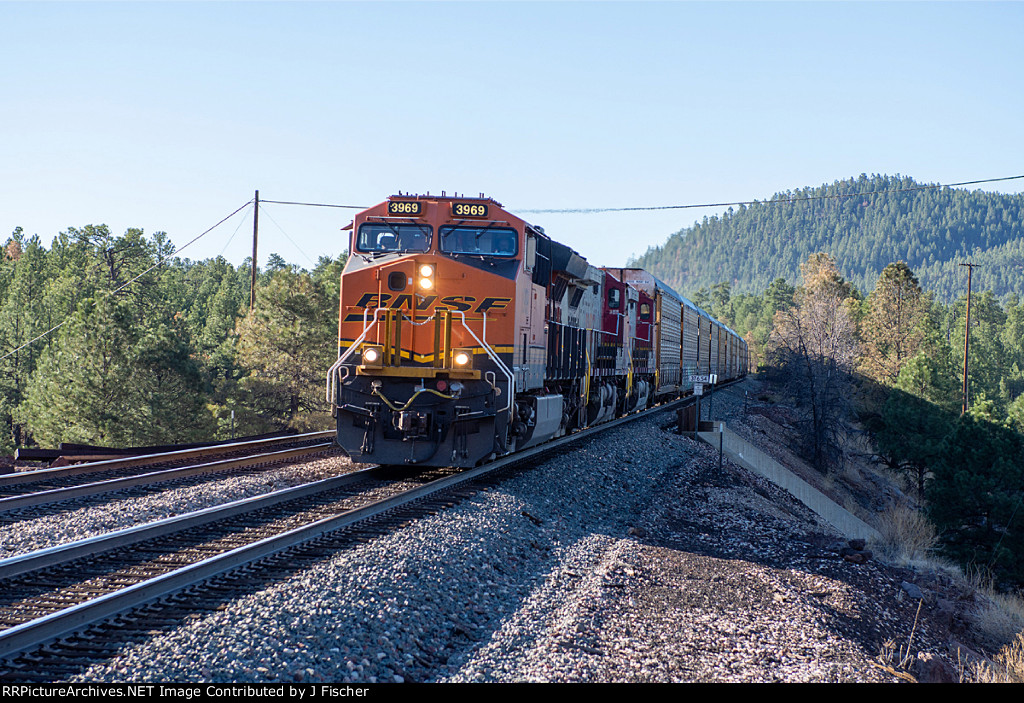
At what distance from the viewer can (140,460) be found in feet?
40.1

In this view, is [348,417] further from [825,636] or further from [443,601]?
[825,636]

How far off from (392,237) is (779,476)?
43.9 ft

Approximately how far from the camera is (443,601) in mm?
6516

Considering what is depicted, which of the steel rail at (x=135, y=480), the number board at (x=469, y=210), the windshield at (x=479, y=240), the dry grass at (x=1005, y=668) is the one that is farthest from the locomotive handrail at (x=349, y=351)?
the dry grass at (x=1005, y=668)

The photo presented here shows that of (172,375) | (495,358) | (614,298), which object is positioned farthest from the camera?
(172,375)

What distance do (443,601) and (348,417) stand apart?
5.10m

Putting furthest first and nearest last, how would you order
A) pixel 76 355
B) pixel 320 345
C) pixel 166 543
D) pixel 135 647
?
pixel 320 345, pixel 76 355, pixel 166 543, pixel 135 647

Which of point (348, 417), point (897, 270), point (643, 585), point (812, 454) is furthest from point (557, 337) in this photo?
point (897, 270)

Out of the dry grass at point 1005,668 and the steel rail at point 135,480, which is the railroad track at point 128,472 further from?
the dry grass at point 1005,668

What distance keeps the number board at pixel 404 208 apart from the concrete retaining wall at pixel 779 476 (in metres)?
10.8

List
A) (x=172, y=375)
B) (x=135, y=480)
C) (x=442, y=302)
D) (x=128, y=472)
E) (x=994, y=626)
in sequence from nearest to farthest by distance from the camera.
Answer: (x=994, y=626) → (x=135, y=480) → (x=128, y=472) → (x=442, y=302) → (x=172, y=375)

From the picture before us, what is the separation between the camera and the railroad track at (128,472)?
30.0 feet

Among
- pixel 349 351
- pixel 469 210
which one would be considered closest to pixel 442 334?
pixel 349 351

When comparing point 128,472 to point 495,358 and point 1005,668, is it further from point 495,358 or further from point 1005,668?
point 1005,668
